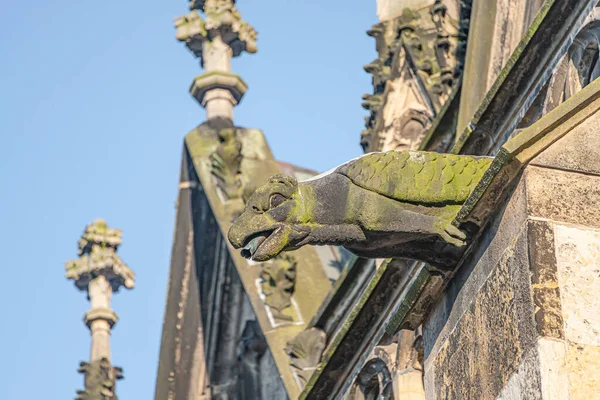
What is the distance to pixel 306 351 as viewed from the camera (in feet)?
58.5

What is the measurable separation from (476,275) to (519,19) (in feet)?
20.3

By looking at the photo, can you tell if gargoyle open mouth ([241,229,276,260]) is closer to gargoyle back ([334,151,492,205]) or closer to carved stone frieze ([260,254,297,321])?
gargoyle back ([334,151,492,205])

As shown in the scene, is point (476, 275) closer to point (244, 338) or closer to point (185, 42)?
point (244, 338)

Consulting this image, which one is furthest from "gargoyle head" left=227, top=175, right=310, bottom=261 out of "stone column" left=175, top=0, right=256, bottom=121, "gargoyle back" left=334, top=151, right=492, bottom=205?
"stone column" left=175, top=0, right=256, bottom=121

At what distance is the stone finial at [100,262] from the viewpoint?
22953mm

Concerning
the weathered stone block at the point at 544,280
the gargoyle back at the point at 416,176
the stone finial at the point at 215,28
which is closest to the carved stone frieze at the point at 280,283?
the stone finial at the point at 215,28

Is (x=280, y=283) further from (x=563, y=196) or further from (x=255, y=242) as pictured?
(x=563, y=196)

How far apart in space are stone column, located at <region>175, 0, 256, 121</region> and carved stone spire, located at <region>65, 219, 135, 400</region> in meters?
1.76

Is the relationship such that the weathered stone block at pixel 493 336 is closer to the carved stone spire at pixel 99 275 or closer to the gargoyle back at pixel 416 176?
the gargoyle back at pixel 416 176

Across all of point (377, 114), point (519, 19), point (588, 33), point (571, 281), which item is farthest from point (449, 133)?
point (571, 281)

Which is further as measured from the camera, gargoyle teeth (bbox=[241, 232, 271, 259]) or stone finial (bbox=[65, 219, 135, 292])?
stone finial (bbox=[65, 219, 135, 292])

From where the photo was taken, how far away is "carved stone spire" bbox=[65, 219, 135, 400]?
2291cm

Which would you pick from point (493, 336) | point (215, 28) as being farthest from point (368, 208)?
point (215, 28)

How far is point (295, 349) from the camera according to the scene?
1791 cm
